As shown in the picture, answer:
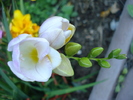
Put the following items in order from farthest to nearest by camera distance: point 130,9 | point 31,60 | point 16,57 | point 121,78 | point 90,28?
1. point 90,28
2. point 121,78
3. point 130,9
4. point 31,60
5. point 16,57

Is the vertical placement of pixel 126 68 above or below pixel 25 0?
below

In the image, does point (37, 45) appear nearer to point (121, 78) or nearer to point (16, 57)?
point (16, 57)

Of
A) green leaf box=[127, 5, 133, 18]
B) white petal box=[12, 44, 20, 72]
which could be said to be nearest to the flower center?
white petal box=[12, 44, 20, 72]

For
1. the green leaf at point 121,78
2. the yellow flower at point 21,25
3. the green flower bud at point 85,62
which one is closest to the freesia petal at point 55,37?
the green flower bud at point 85,62

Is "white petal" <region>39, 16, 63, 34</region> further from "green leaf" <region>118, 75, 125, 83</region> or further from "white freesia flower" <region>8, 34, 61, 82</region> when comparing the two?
"green leaf" <region>118, 75, 125, 83</region>

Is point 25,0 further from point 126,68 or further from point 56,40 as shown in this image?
point 56,40

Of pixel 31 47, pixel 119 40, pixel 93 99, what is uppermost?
pixel 31 47

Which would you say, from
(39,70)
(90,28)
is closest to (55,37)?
(39,70)

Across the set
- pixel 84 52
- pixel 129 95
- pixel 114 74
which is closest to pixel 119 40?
pixel 114 74
